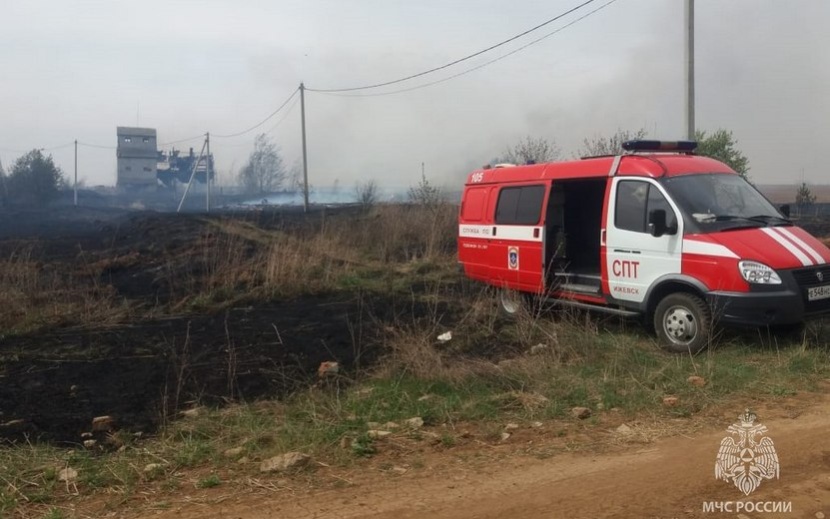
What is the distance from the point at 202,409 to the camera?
6.18 metres

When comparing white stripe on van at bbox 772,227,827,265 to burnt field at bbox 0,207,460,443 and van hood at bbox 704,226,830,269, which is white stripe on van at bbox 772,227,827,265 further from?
burnt field at bbox 0,207,460,443

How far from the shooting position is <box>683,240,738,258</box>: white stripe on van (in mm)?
7371

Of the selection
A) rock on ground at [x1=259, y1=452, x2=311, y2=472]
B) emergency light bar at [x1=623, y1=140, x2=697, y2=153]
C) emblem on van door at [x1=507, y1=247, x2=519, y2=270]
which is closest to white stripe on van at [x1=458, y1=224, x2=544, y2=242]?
emblem on van door at [x1=507, y1=247, x2=519, y2=270]

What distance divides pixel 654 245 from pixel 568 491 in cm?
453

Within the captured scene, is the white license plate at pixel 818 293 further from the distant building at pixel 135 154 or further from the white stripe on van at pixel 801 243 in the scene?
the distant building at pixel 135 154

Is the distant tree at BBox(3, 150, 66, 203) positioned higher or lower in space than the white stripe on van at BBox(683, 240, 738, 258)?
higher

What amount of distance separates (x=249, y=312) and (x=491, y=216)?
4.16 m

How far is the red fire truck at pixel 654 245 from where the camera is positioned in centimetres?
729

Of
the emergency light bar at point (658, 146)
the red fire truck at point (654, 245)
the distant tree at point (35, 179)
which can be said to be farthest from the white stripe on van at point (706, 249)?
the distant tree at point (35, 179)

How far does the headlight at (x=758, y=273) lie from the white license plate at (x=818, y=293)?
0.38 metres

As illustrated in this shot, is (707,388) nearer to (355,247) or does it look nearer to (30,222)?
(355,247)

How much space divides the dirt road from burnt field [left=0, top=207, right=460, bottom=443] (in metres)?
2.33

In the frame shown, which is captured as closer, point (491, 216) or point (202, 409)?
point (202, 409)

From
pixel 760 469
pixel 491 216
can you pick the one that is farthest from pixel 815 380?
pixel 491 216
